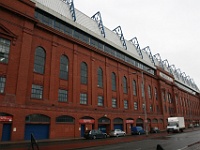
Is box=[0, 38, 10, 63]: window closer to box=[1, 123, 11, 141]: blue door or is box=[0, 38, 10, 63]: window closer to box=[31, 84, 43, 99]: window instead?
box=[31, 84, 43, 99]: window

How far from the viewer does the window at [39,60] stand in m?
28.0

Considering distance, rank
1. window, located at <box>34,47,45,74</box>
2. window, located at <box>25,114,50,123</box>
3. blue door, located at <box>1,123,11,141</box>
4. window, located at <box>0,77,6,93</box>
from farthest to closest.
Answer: window, located at <box>34,47,45,74</box> < window, located at <box>25,114,50,123</box> < window, located at <box>0,77,6,93</box> < blue door, located at <box>1,123,11,141</box>

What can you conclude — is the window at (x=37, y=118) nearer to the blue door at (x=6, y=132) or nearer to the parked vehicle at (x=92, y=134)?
the blue door at (x=6, y=132)

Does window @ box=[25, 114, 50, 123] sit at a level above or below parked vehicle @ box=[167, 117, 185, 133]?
above

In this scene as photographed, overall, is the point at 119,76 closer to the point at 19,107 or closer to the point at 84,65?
the point at 84,65

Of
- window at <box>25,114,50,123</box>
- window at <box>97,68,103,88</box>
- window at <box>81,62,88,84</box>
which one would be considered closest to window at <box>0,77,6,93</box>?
window at <box>25,114,50,123</box>

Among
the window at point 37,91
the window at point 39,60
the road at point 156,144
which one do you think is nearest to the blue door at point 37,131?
the window at point 37,91

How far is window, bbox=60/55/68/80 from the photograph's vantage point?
3150 centimetres

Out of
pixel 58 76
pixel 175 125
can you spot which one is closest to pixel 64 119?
pixel 58 76

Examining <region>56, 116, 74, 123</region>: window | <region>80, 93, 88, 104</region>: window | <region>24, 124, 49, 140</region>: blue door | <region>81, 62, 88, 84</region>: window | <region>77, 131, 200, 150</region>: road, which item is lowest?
<region>77, 131, 200, 150</region>: road

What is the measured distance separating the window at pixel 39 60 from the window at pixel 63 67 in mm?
3578

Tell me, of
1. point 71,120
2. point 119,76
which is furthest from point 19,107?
point 119,76

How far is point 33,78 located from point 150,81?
4189cm

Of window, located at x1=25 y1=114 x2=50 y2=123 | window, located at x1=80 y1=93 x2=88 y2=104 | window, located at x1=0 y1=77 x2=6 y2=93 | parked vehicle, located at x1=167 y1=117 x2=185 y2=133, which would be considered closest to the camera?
window, located at x1=0 y1=77 x2=6 y2=93
